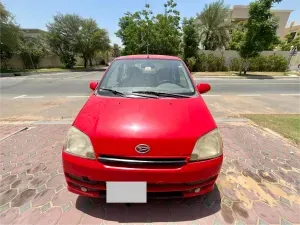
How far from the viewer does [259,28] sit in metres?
15.6

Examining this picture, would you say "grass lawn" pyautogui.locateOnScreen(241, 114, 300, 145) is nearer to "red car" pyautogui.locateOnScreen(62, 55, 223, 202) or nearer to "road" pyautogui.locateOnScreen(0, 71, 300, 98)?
"red car" pyautogui.locateOnScreen(62, 55, 223, 202)

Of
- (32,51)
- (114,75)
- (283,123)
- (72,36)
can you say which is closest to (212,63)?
(283,123)

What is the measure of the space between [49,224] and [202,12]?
27309 mm

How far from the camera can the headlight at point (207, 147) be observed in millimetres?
1658

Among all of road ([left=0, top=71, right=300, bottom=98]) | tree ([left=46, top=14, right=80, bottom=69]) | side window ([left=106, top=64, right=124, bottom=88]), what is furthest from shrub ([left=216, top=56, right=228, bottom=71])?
tree ([left=46, top=14, right=80, bottom=69])

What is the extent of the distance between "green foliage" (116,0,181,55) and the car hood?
877 inches

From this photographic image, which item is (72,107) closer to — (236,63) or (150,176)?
(150,176)

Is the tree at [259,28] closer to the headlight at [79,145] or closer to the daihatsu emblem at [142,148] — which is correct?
the daihatsu emblem at [142,148]

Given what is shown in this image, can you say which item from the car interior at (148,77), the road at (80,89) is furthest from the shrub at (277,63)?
the car interior at (148,77)

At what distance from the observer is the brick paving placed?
1922 mm

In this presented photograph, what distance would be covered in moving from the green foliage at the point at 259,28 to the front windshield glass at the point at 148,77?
650 inches

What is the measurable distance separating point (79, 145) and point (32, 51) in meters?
33.1

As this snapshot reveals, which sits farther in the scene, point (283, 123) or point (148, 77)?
point (283, 123)

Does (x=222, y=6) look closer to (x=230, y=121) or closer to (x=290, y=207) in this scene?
(x=230, y=121)
